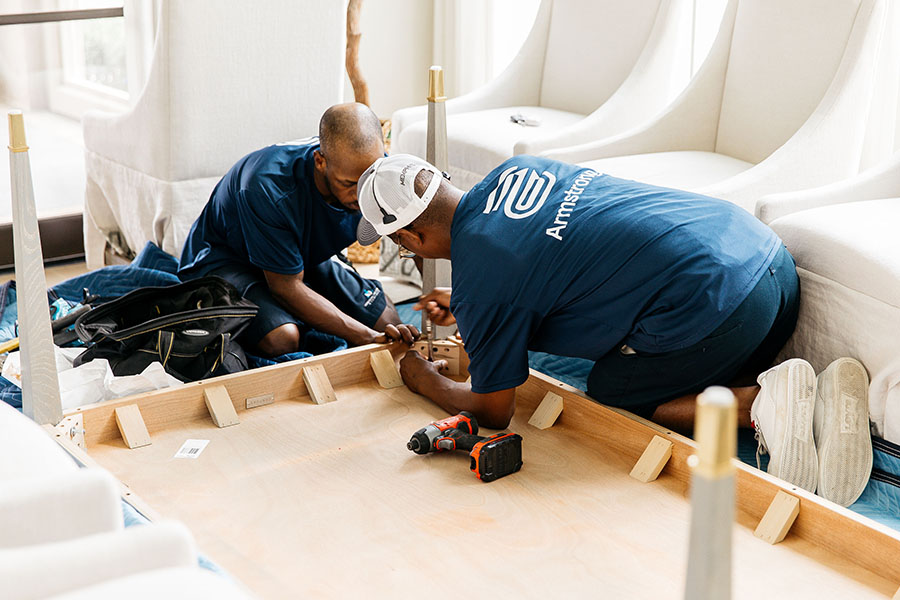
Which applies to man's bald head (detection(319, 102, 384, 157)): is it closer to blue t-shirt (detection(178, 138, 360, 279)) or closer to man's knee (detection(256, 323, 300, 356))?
blue t-shirt (detection(178, 138, 360, 279))

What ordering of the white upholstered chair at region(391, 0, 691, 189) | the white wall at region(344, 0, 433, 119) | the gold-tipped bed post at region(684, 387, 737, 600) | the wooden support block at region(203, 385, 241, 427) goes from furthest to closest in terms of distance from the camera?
the white wall at region(344, 0, 433, 119) < the white upholstered chair at region(391, 0, 691, 189) < the wooden support block at region(203, 385, 241, 427) < the gold-tipped bed post at region(684, 387, 737, 600)

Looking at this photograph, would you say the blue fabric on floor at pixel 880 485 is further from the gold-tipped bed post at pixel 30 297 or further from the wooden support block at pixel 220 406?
the gold-tipped bed post at pixel 30 297

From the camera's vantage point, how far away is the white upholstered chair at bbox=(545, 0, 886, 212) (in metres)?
2.54

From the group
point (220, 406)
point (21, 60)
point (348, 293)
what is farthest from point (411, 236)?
point (21, 60)

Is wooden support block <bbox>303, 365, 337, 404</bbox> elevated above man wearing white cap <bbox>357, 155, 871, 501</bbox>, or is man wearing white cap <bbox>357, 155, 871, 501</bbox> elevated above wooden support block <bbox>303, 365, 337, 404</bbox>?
man wearing white cap <bbox>357, 155, 871, 501</bbox>

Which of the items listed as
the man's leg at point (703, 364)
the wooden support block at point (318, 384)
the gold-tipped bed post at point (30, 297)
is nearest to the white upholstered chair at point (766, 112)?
the man's leg at point (703, 364)

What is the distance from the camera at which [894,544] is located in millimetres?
1550

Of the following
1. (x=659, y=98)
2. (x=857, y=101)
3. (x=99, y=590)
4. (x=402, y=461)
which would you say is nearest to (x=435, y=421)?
(x=402, y=461)

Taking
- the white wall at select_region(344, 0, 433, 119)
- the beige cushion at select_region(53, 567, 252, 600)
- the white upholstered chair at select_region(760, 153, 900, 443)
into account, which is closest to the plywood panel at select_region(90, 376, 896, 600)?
the white upholstered chair at select_region(760, 153, 900, 443)

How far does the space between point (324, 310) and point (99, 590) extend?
1.62 metres

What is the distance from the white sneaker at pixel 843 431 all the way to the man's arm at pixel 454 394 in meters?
0.64

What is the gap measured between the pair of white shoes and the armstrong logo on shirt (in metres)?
0.60

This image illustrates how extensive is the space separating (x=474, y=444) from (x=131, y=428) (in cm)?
75

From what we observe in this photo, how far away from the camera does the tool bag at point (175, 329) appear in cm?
233
